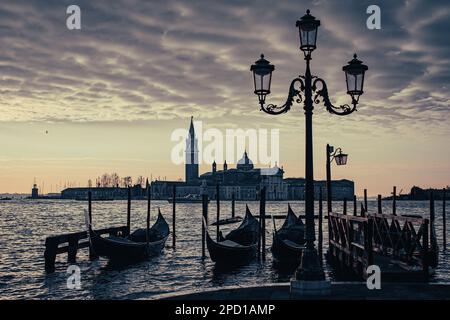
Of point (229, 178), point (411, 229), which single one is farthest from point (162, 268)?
point (229, 178)

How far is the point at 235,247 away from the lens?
2217 cm

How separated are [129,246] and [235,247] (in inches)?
186

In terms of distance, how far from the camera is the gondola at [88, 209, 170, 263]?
22.2 meters

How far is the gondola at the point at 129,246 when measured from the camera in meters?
22.2

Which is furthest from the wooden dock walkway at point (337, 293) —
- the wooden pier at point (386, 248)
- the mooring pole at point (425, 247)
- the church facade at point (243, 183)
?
the church facade at point (243, 183)

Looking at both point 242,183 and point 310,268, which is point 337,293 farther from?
point 242,183

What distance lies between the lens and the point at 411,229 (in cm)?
1375

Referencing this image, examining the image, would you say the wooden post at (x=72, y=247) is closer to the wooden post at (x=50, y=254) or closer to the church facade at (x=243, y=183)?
the wooden post at (x=50, y=254)

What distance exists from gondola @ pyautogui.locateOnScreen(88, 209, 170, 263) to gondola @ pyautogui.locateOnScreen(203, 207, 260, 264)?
11.5ft

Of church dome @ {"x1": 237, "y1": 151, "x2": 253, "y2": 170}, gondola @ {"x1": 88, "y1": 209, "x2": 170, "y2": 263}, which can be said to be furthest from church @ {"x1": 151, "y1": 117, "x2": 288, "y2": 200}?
gondola @ {"x1": 88, "y1": 209, "x2": 170, "y2": 263}

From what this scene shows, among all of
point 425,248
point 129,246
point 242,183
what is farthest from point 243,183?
point 425,248
